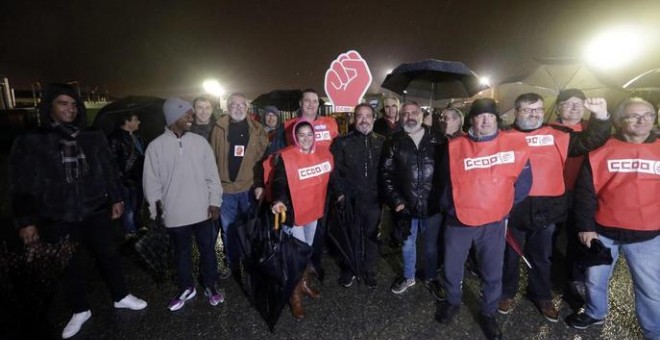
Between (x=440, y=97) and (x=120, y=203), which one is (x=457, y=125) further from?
(x=120, y=203)

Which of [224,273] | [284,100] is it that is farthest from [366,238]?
[284,100]

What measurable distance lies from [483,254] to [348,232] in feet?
4.52

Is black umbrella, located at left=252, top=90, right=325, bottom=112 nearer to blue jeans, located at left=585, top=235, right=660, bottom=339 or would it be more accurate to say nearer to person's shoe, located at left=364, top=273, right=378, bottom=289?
person's shoe, located at left=364, top=273, right=378, bottom=289

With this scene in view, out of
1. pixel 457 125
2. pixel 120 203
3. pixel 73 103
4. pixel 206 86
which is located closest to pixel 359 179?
pixel 457 125

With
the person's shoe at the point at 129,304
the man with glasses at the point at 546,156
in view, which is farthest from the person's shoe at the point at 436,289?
the person's shoe at the point at 129,304

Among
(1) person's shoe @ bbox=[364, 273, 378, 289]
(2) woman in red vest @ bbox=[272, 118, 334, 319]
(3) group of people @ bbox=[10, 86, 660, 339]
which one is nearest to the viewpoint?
(3) group of people @ bbox=[10, 86, 660, 339]

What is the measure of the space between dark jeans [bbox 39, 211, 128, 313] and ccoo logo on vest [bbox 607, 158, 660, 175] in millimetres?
4527

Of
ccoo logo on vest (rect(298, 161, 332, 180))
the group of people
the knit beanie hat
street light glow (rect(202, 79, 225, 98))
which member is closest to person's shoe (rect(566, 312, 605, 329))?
the group of people

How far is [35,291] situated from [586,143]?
4.98 m

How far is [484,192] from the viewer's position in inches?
105

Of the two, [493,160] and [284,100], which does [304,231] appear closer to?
[493,160]

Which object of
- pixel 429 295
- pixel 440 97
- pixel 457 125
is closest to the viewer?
pixel 429 295

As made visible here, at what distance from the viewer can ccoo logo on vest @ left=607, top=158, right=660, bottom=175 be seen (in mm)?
2477

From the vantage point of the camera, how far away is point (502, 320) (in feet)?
10.2
